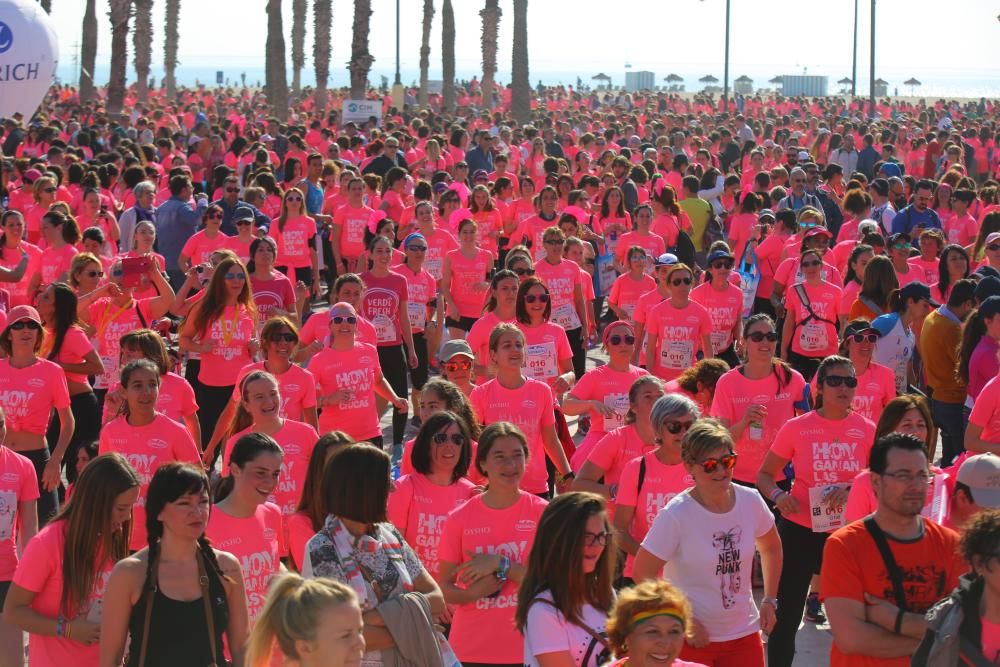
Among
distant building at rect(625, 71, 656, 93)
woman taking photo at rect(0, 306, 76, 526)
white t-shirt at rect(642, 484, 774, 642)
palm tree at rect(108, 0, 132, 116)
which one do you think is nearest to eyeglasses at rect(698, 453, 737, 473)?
white t-shirt at rect(642, 484, 774, 642)

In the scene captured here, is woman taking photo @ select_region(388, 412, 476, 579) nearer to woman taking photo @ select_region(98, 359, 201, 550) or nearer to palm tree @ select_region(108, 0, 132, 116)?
woman taking photo @ select_region(98, 359, 201, 550)

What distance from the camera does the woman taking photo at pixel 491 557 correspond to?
5.87m

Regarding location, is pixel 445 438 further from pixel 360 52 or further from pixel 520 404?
pixel 360 52

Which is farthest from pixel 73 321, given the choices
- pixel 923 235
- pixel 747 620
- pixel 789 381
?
pixel 923 235

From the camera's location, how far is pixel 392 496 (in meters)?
6.61

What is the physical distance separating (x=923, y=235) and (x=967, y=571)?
7.95 meters

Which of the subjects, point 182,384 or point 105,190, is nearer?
point 182,384

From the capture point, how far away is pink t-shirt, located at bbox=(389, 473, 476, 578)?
6.55m

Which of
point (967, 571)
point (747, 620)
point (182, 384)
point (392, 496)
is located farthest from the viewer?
point (182, 384)

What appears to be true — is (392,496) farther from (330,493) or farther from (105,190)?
(105,190)

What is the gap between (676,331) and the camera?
34.8 feet

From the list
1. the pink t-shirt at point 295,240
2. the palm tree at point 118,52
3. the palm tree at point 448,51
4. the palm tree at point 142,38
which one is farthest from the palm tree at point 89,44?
the pink t-shirt at point 295,240

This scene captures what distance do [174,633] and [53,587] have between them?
0.87 metres

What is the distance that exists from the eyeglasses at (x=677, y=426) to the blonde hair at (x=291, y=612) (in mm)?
2638
